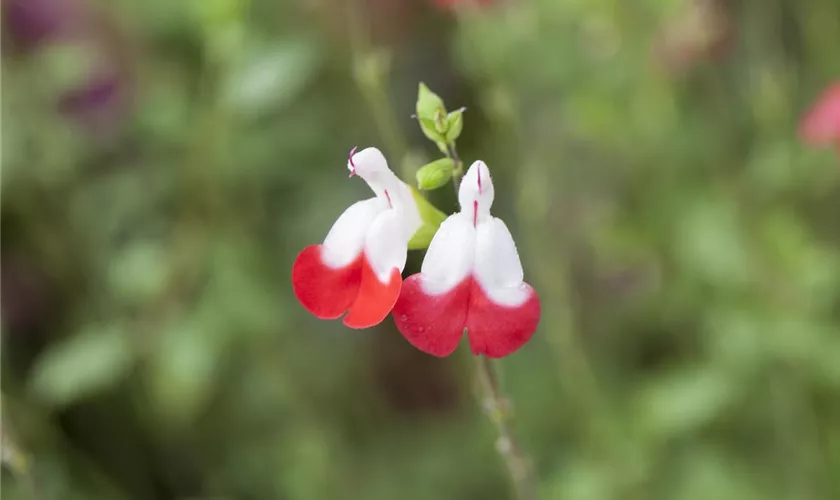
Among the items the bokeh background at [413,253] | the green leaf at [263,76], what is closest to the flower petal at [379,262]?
the bokeh background at [413,253]

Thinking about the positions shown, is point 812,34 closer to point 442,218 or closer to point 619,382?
point 619,382

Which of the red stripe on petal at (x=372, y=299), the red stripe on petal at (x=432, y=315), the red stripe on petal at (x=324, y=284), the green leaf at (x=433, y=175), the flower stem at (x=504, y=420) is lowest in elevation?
the flower stem at (x=504, y=420)

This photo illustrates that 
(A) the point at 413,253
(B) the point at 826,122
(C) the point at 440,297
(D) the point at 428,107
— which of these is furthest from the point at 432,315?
(B) the point at 826,122

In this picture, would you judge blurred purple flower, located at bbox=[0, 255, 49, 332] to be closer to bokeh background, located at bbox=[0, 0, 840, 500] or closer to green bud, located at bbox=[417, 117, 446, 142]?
bokeh background, located at bbox=[0, 0, 840, 500]

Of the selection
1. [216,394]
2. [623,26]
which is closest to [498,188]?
[623,26]

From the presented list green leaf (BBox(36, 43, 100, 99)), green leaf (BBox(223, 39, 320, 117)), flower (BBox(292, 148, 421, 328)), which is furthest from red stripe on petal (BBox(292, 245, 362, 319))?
green leaf (BBox(36, 43, 100, 99))

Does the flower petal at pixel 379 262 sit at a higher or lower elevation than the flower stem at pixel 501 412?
higher

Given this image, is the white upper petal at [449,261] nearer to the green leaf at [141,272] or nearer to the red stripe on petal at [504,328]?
the red stripe on petal at [504,328]
